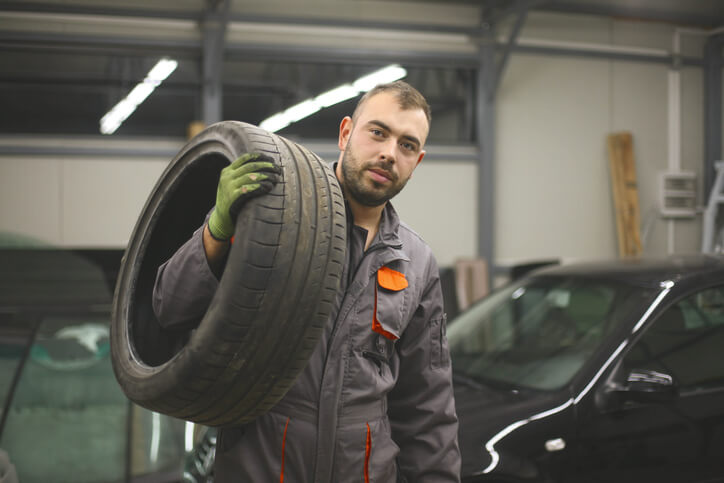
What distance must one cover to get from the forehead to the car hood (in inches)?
40.6

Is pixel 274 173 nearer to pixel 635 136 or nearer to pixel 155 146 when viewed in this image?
pixel 155 146

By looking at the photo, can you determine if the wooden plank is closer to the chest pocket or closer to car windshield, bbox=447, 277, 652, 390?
car windshield, bbox=447, 277, 652, 390

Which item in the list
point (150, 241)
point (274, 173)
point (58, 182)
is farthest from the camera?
point (58, 182)

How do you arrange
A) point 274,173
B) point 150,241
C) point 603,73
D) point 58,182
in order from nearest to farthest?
1. point 274,173
2. point 150,241
3. point 58,182
4. point 603,73

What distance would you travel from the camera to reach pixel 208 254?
4.09 ft

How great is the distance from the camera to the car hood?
1.91m

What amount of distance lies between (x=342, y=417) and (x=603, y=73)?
7.16 m

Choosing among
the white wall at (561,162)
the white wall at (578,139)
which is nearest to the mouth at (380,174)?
the white wall at (561,162)

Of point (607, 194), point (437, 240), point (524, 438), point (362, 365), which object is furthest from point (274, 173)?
point (607, 194)

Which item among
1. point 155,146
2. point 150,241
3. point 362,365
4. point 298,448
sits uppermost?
point 155,146

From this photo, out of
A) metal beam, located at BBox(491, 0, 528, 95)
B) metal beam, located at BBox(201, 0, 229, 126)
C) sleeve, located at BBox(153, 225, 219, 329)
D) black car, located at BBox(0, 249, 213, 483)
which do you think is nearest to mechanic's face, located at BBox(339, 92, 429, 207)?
sleeve, located at BBox(153, 225, 219, 329)

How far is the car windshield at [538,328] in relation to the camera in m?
2.27

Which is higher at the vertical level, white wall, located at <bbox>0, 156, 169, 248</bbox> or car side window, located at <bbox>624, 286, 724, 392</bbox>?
white wall, located at <bbox>0, 156, 169, 248</bbox>

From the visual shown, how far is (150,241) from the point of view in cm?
162
